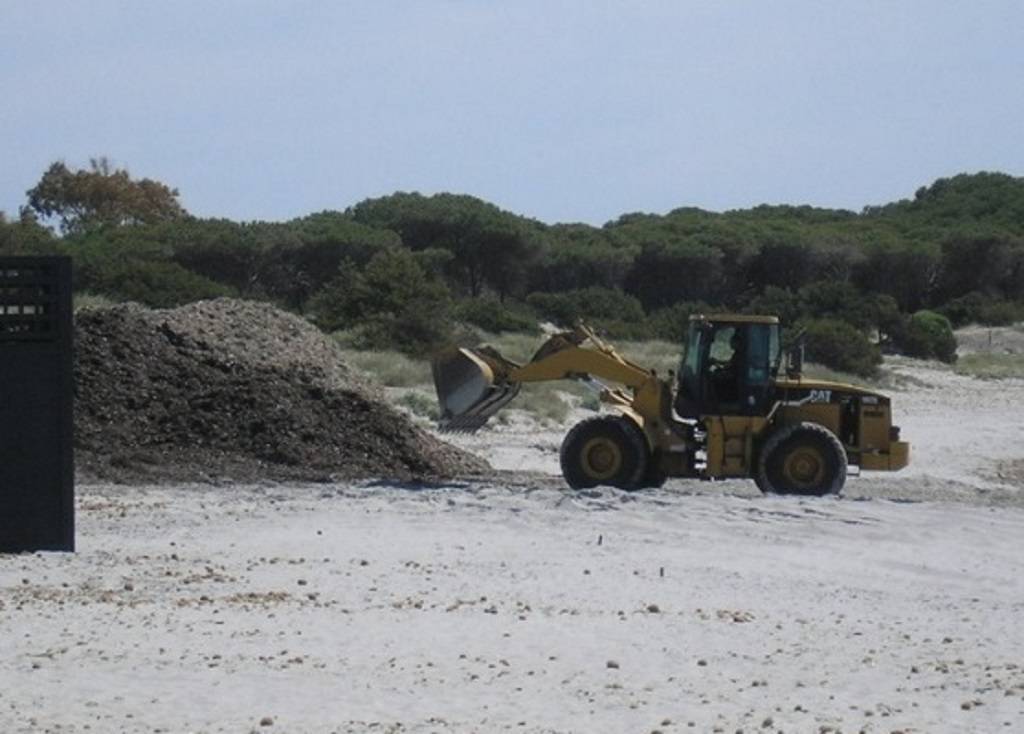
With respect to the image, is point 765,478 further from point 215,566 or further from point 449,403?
point 215,566

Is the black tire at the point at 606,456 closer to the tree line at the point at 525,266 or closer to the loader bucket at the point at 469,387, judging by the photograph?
the loader bucket at the point at 469,387

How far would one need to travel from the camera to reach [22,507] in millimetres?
17531

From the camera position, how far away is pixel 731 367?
23.7 meters

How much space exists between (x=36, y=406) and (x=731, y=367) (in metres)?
8.95

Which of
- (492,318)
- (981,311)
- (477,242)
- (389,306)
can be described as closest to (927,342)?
(981,311)

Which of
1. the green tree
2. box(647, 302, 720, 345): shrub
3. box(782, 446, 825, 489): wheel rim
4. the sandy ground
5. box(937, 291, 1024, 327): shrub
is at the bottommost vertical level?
the sandy ground

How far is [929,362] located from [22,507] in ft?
125

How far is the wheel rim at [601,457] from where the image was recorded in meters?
23.6

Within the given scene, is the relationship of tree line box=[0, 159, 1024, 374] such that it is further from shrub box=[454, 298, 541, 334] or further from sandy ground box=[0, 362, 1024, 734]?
sandy ground box=[0, 362, 1024, 734]

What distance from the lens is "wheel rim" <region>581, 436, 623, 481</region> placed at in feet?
77.6

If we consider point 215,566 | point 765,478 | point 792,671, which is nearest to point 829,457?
point 765,478

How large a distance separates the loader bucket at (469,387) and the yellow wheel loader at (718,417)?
Result: 0.07 ft

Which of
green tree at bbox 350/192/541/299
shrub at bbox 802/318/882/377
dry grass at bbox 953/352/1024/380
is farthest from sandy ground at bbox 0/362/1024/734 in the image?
green tree at bbox 350/192/541/299

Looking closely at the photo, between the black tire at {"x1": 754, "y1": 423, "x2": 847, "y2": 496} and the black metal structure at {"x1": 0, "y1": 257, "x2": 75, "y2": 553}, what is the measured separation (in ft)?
29.1
